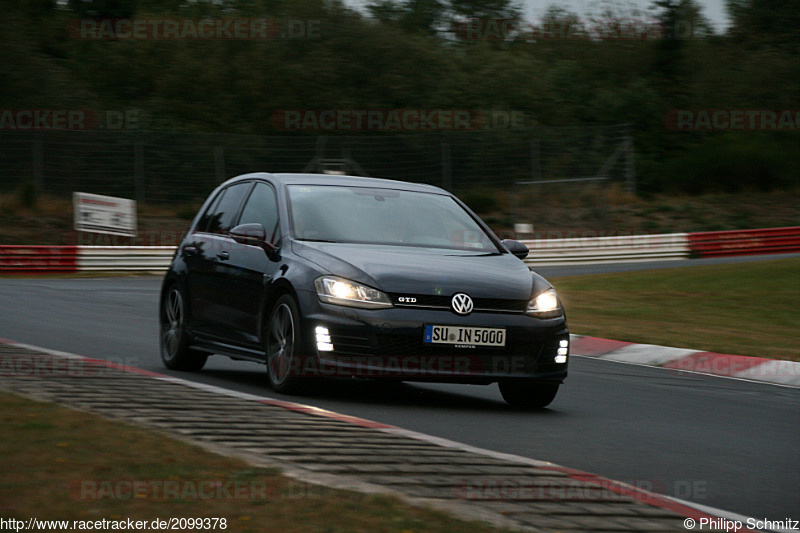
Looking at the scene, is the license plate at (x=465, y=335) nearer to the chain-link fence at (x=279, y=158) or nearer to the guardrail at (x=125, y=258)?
the guardrail at (x=125, y=258)

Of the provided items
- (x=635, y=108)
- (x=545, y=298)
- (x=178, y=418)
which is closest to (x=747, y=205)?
(x=635, y=108)

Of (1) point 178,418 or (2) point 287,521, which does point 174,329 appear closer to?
(1) point 178,418

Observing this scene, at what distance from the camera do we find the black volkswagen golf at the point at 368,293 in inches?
322

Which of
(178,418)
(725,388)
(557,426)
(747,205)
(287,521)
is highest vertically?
(287,521)

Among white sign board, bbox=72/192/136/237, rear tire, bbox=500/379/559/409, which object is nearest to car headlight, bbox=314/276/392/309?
rear tire, bbox=500/379/559/409

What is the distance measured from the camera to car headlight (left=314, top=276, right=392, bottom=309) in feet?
26.9

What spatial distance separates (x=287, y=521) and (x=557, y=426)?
3837 mm

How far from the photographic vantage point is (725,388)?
35.4ft

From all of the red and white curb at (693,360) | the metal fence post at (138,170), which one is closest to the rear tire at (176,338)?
the red and white curb at (693,360)

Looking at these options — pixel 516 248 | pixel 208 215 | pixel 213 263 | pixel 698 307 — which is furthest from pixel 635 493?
pixel 698 307

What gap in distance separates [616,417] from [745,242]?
1042 inches

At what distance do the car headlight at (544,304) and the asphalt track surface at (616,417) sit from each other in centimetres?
69

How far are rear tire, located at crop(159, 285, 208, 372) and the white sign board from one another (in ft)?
62.0
